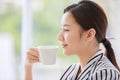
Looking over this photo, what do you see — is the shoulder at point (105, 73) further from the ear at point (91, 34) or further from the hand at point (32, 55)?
the hand at point (32, 55)

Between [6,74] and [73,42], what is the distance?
875 mm

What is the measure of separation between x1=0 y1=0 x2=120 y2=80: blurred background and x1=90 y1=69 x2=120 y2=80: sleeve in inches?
33.3

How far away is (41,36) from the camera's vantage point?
189cm

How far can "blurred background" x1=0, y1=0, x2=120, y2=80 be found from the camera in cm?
183

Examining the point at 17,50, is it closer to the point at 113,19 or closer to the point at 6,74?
the point at 6,74

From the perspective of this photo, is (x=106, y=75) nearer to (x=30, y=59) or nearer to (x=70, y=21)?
(x=70, y=21)

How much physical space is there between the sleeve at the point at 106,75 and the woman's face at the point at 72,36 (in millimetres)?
160

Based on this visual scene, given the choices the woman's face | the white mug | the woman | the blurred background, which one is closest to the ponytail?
the woman

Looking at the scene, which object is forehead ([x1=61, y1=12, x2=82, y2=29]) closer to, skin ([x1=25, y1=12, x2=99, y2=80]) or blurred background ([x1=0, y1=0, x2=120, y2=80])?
skin ([x1=25, y1=12, x2=99, y2=80])

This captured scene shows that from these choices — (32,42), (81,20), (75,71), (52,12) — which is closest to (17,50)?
(32,42)

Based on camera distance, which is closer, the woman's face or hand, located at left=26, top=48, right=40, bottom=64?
the woman's face

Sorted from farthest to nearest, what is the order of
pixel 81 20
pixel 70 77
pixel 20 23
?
pixel 20 23 → pixel 70 77 → pixel 81 20

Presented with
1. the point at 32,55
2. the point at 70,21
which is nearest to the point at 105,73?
the point at 70,21

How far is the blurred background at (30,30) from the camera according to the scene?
6.01 feet
